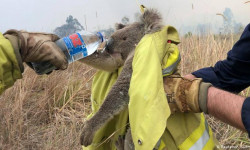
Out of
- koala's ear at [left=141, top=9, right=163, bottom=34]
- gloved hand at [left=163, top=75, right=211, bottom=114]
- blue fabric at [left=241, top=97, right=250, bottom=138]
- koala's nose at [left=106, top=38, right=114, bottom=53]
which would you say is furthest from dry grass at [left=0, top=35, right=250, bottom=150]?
blue fabric at [left=241, top=97, right=250, bottom=138]

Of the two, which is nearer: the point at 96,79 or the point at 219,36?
the point at 96,79

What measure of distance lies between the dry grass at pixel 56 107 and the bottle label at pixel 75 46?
133 centimetres

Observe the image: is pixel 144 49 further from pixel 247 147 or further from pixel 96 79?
pixel 247 147

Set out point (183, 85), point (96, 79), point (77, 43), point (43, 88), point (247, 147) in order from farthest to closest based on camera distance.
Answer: point (43, 88) → point (247, 147) → point (96, 79) → point (77, 43) → point (183, 85)

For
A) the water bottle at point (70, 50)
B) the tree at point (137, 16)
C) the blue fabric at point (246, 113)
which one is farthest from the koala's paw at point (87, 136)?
the blue fabric at point (246, 113)

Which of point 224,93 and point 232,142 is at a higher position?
point 224,93

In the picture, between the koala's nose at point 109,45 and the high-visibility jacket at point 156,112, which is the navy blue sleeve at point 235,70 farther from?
the koala's nose at point 109,45

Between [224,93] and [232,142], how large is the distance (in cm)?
180

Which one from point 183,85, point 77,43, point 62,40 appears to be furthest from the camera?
point 77,43

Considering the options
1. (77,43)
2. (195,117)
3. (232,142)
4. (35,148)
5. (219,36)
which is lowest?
(35,148)

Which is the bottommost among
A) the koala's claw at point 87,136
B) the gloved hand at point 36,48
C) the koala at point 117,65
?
the koala's claw at point 87,136

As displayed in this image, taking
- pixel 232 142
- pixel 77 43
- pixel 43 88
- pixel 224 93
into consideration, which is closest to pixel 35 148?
pixel 43 88

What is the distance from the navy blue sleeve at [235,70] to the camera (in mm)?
1680

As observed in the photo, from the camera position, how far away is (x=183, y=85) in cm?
147
